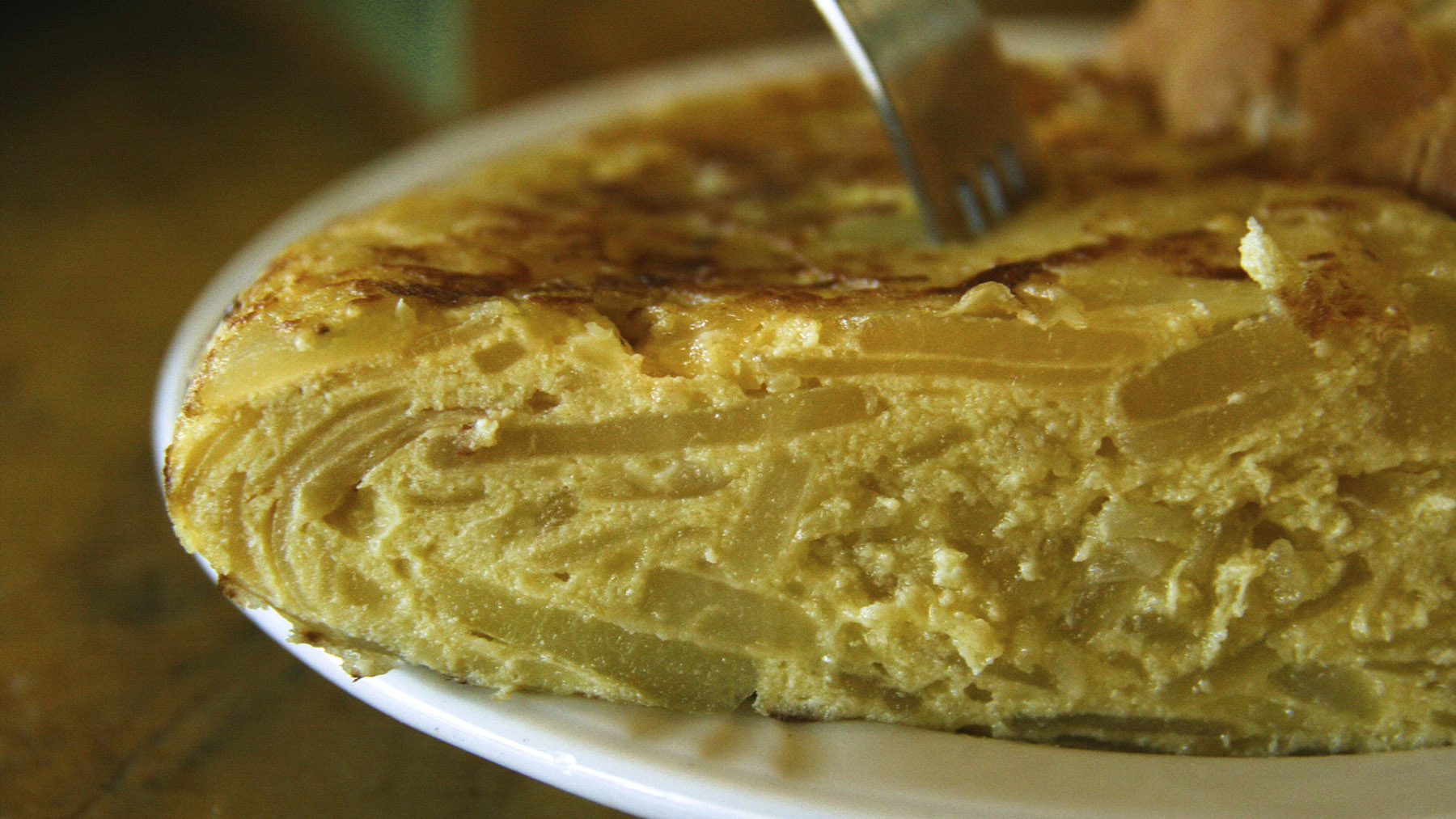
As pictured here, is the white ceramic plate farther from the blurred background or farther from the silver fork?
the silver fork

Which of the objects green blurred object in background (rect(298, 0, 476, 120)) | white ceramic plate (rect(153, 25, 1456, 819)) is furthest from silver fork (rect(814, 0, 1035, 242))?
green blurred object in background (rect(298, 0, 476, 120))

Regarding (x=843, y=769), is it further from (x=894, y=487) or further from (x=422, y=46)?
(x=422, y=46)

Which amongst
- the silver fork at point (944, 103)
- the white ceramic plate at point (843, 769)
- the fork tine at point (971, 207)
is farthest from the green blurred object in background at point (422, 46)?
the white ceramic plate at point (843, 769)

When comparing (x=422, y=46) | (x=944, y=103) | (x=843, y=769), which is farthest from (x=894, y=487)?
(x=422, y=46)

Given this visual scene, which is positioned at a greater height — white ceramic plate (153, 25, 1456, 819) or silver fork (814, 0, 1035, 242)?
silver fork (814, 0, 1035, 242)

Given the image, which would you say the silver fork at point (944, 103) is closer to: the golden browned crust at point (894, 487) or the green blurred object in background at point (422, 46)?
the golden browned crust at point (894, 487)

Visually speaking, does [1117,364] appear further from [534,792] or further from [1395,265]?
[534,792]
